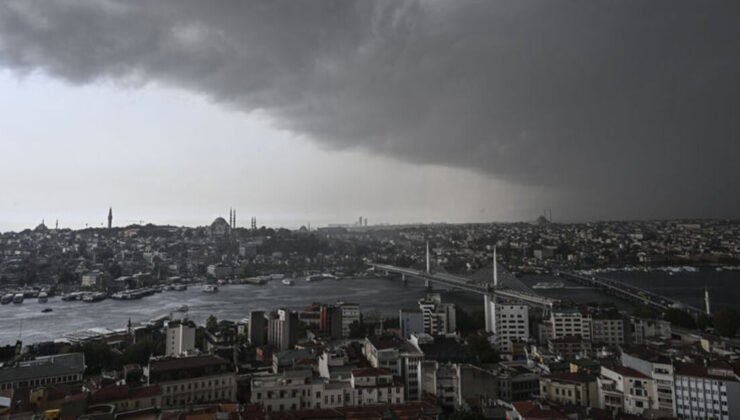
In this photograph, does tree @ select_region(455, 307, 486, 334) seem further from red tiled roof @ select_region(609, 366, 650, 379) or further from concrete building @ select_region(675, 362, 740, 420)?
concrete building @ select_region(675, 362, 740, 420)

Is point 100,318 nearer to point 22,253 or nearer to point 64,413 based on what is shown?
point 64,413

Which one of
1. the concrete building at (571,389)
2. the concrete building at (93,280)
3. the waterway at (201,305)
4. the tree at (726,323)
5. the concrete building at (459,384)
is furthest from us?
the concrete building at (93,280)

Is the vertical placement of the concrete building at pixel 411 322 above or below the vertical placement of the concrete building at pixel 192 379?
below

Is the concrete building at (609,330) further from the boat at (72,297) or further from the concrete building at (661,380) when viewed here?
the boat at (72,297)

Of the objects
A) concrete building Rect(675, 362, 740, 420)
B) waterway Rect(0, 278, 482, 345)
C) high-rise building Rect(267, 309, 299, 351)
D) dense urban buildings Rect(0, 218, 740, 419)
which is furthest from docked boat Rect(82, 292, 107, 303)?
concrete building Rect(675, 362, 740, 420)

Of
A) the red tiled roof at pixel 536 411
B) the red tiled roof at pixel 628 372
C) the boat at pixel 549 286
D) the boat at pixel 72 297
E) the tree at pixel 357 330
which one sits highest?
the red tiled roof at pixel 628 372

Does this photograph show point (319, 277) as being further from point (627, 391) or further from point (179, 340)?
point (627, 391)

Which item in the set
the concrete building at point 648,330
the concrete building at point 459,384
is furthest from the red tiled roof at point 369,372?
the concrete building at point 648,330

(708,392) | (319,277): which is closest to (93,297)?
(319,277)
